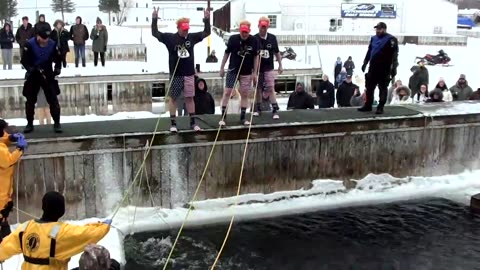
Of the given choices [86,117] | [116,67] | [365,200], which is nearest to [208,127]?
[365,200]

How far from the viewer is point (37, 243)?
4.41 meters

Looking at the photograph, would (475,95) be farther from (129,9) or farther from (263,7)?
(129,9)

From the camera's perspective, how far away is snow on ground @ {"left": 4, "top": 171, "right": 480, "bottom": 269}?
9.30 metres

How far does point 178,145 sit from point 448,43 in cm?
4178

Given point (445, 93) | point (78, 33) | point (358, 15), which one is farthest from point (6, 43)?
point (358, 15)

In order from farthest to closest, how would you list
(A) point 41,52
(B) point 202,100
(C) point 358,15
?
(C) point 358,15
(B) point 202,100
(A) point 41,52

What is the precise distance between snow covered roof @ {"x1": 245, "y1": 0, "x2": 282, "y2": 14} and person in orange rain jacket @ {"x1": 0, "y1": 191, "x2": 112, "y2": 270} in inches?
1836

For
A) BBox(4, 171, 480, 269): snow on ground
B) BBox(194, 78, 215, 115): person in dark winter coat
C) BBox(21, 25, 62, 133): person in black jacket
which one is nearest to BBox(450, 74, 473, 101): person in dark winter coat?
BBox(4, 171, 480, 269): snow on ground

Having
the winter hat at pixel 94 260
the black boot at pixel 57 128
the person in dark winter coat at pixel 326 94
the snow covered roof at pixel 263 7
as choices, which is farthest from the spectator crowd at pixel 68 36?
the snow covered roof at pixel 263 7

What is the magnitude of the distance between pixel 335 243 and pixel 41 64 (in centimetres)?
508

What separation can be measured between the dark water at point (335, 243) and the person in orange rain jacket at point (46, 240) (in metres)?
3.46

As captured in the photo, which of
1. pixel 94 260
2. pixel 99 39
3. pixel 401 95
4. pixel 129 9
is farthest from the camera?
pixel 129 9

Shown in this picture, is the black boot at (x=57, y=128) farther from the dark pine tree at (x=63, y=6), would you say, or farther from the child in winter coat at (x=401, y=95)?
the dark pine tree at (x=63, y=6)

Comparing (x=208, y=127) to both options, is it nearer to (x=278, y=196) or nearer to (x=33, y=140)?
(x=278, y=196)
